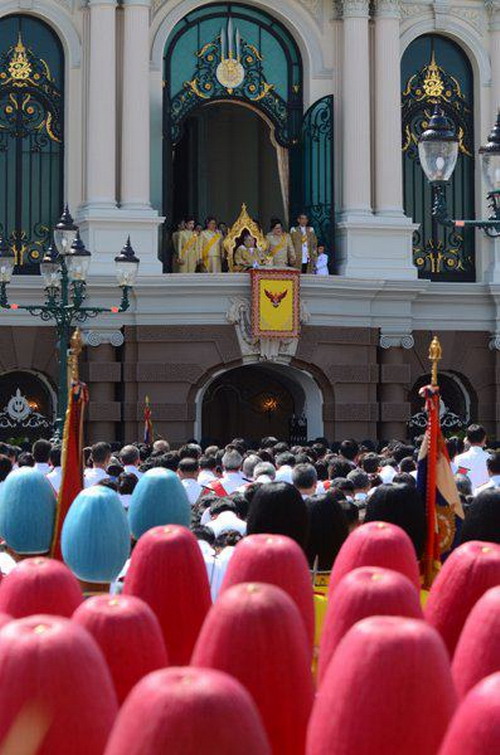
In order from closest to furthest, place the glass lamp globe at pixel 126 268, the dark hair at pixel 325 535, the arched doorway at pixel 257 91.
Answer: the dark hair at pixel 325 535, the glass lamp globe at pixel 126 268, the arched doorway at pixel 257 91

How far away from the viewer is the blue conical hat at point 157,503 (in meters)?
7.77

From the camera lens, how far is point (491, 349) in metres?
26.1

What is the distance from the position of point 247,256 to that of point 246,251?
100 mm

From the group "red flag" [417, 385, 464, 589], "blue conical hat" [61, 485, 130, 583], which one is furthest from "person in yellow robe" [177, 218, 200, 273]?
"blue conical hat" [61, 485, 130, 583]

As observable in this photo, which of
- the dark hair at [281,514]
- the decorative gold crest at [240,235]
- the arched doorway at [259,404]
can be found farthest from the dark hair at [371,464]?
the decorative gold crest at [240,235]

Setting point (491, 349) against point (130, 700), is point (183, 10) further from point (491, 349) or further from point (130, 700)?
point (130, 700)

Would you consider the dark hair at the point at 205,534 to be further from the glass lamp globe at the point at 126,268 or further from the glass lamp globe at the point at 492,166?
the glass lamp globe at the point at 126,268

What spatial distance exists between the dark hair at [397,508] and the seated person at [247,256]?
1592 centimetres

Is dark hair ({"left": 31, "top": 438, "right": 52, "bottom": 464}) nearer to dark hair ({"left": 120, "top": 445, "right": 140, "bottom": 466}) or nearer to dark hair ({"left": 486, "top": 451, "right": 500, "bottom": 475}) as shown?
dark hair ({"left": 120, "top": 445, "right": 140, "bottom": 466})

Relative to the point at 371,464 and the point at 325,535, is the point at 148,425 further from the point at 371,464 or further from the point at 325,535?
the point at 325,535

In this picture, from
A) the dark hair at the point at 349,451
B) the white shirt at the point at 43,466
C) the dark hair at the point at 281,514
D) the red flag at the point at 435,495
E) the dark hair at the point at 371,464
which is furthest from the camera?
the dark hair at the point at 349,451

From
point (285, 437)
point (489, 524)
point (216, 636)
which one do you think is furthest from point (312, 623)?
point (285, 437)

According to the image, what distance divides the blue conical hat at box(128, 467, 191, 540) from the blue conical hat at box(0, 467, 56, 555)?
507mm

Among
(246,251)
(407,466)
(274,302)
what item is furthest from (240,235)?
(407,466)
